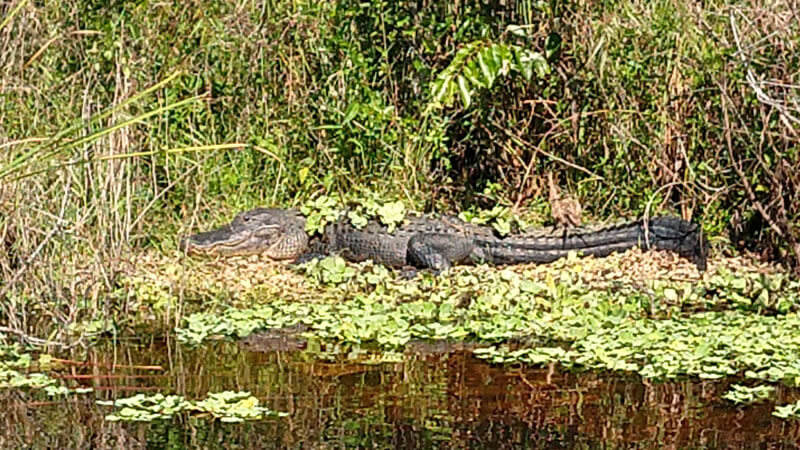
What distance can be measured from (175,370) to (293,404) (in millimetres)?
713

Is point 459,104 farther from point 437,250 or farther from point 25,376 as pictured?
point 25,376

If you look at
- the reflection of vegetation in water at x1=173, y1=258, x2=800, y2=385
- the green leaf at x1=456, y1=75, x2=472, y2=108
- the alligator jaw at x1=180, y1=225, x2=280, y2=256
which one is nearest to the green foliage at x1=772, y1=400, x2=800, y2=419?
the reflection of vegetation in water at x1=173, y1=258, x2=800, y2=385

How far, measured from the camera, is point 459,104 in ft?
28.5

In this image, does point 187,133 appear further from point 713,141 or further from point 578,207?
point 713,141

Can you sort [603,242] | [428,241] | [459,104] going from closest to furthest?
[603,242] < [428,241] < [459,104]

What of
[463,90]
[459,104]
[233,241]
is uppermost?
[463,90]

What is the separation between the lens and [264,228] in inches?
311

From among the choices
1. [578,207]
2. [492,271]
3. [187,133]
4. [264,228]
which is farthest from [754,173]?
[187,133]

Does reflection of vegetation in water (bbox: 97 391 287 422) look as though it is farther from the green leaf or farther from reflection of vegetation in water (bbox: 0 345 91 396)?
the green leaf

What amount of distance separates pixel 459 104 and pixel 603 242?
1.51m

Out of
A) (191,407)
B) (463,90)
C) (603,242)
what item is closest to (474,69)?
(463,90)

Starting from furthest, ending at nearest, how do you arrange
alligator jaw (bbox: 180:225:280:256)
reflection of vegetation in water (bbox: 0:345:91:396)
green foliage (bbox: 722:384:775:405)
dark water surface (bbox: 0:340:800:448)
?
alligator jaw (bbox: 180:225:280:256)
reflection of vegetation in water (bbox: 0:345:91:396)
green foliage (bbox: 722:384:775:405)
dark water surface (bbox: 0:340:800:448)

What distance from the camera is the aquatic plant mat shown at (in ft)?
15.5

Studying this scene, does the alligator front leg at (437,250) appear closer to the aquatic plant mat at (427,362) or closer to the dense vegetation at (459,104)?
the aquatic plant mat at (427,362)
